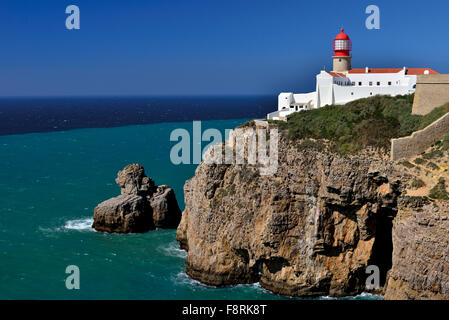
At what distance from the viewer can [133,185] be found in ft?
192

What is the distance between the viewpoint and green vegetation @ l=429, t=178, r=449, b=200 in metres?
33.0

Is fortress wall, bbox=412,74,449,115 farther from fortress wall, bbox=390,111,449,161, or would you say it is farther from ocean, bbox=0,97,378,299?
ocean, bbox=0,97,378,299

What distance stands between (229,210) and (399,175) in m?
14.0

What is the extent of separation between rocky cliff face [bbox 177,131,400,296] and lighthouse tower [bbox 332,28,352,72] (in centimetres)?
1598

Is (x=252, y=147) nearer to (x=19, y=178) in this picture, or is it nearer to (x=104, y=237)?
(x=104, y=237)

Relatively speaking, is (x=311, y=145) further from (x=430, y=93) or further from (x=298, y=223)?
(x=430, y=93)

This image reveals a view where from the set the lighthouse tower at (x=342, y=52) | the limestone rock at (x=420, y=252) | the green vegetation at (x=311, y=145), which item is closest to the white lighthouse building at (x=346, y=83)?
the lighthouse tower at (x=342, y=52)

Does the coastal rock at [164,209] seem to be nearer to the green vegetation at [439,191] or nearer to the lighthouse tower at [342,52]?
the lighthouse tower at [342,52]

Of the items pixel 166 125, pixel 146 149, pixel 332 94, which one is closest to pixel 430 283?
pixel 332 94

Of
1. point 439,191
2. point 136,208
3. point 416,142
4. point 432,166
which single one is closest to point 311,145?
point 416,142

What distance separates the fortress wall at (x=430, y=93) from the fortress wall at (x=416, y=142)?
177 inches

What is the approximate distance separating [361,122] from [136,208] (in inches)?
1001

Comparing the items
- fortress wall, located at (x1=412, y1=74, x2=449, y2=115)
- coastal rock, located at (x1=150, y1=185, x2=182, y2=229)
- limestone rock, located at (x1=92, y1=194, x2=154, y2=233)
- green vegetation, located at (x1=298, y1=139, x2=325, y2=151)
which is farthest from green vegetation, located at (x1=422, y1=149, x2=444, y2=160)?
limestone rock, located at (x1=92, y1=194, x2=154, y2=233)

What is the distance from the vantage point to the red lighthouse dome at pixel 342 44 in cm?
5434
